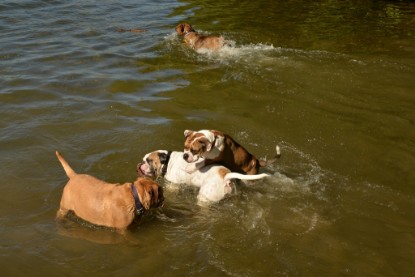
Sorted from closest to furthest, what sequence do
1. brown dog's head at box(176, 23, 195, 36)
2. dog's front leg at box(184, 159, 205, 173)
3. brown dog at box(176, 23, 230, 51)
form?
dog's front leg at box(184, 159, 205, 173) < brown dog at box(176, 23, 230, 51) < brown dog's head at box(176, 23, 195, 36)

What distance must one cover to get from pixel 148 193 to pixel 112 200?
15.7 inches

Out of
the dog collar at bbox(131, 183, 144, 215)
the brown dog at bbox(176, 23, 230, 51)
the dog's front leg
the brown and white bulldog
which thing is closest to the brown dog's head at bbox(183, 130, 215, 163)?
the brown and white bulldog

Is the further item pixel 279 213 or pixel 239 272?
pixel 279 213

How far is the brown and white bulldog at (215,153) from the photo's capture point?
5.50m

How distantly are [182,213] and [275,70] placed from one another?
5361mm

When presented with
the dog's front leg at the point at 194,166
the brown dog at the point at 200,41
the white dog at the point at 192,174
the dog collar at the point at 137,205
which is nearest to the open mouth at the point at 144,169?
the white dog at the point at 192,174

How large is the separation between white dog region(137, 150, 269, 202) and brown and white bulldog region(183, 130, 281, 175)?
13cm

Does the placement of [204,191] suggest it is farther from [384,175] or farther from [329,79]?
[329,79]

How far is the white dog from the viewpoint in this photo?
5.40 m

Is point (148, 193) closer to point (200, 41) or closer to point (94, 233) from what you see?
point (94, 233)

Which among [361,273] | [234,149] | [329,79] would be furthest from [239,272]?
[329,79]

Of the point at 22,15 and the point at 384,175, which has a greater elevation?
the point at 22,15

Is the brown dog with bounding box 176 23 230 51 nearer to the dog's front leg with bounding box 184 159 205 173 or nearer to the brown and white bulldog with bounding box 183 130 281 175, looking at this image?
the brown and white bulldog with bounding box 183 130 281 175

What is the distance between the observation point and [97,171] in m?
6.37
